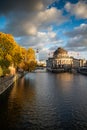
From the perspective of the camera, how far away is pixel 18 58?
86.4 m

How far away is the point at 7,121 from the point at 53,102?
1397 centimetres

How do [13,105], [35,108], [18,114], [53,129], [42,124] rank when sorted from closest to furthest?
[53,129]
[42,124]
[18,114]
[35,108]
[13,105]

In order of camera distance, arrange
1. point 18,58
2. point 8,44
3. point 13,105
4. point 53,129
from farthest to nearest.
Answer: point 18,58 < point 8,44 < point 13,105 < point 53,129

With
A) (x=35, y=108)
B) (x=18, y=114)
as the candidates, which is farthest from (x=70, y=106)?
(x=18, y=114)

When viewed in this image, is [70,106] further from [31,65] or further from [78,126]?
[31,65]

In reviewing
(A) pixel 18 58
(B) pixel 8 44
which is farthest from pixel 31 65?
(B) pixel 8 44

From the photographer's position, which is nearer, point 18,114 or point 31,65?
point 18,114

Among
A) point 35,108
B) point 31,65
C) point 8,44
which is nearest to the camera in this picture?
point 35,108

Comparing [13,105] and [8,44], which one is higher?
[8,44]

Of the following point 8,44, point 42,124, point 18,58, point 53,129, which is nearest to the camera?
point 53,129

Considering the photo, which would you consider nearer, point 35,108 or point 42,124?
point 42,124

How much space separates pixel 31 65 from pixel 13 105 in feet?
297

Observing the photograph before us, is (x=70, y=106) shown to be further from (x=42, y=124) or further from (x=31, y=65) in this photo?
(x=31, y=65)

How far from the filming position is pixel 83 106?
3747 centimetres
